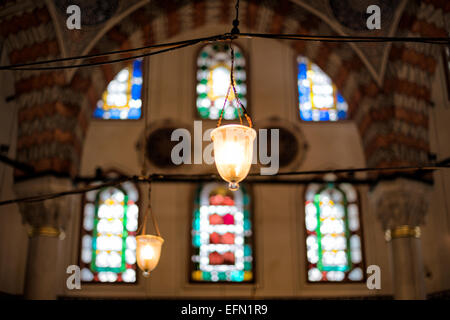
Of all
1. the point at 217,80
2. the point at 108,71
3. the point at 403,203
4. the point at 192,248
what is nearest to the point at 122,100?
the point at 217,80

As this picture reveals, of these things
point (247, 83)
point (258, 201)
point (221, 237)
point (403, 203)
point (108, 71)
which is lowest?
point (221, 237)

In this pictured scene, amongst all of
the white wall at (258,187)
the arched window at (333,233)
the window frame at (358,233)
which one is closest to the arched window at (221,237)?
the white wall at (258,187)

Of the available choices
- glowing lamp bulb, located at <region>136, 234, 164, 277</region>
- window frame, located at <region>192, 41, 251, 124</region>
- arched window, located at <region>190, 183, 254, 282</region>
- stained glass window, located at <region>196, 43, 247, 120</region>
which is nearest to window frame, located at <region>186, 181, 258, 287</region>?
arched window, located at <region>190, 183, 254, 282</region>

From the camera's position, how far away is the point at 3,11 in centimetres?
858

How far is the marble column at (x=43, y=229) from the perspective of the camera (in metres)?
8.47

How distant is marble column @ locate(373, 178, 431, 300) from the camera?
27.8ft

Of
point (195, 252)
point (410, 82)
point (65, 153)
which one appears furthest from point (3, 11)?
point (410, 82)

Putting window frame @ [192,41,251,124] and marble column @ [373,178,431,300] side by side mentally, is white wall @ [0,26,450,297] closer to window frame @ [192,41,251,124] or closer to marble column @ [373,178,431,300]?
window frame @ [192,41,251,124]

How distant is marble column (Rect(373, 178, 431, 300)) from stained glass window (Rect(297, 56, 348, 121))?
3.29 metres

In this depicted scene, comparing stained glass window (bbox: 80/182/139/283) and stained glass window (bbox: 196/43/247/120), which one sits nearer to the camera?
stained glass window (bbox: 80/182/139/283)

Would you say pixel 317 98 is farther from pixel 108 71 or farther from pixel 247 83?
pixel 108 71

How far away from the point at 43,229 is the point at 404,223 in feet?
17.6

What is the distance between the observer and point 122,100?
1215cm
